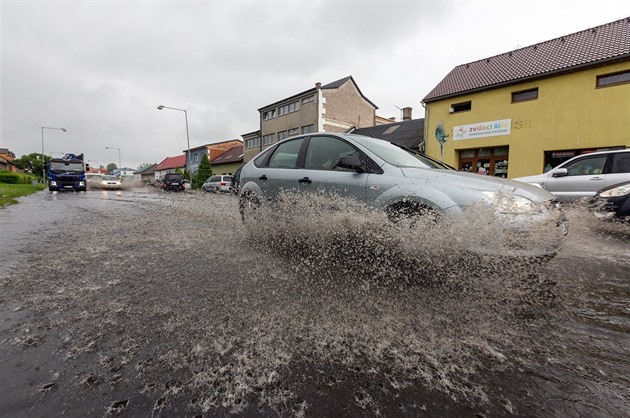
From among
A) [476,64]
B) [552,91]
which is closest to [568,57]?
[552,91]

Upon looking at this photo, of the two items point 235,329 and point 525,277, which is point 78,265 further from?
point 525,277

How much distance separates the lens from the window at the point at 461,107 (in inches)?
676

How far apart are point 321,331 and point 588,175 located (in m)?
7.90

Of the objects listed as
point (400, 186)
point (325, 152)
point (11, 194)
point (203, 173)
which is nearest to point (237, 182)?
point (325, 152)

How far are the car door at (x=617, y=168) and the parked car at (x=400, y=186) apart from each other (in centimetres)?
507

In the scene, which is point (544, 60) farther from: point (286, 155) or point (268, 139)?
point (268, 139)

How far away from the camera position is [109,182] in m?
27.0

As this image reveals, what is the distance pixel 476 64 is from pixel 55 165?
92.6 ft

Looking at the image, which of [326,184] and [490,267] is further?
[326,184]

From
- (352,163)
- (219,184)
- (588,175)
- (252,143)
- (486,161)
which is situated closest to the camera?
(352,163)

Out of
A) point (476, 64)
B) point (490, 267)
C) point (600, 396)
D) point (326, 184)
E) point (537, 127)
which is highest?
point (476, 64)

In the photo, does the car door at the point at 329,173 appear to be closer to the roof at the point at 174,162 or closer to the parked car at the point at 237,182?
the parked car at the point at 237,182

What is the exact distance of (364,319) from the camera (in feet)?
7.00

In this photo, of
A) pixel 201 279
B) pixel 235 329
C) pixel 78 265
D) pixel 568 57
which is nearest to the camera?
pixel 235 329
